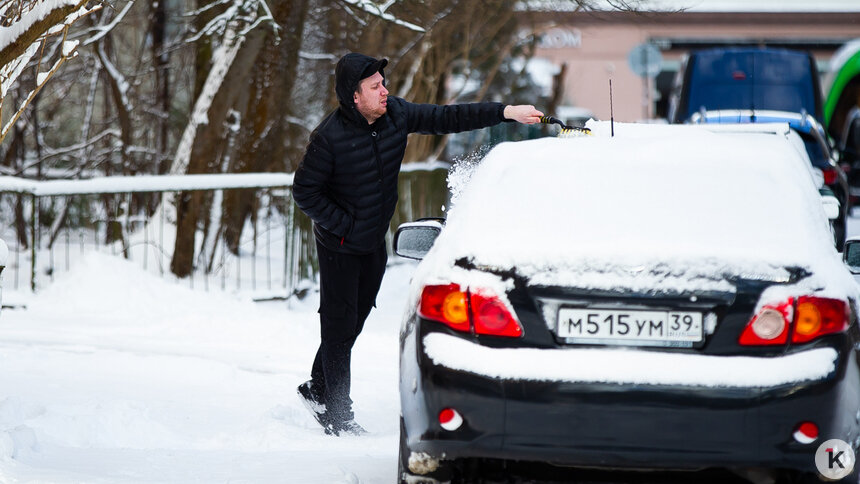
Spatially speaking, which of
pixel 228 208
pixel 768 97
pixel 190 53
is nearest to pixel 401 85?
pixel 190 53

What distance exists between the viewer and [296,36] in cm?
1173

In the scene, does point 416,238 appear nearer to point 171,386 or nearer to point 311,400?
point 311,400

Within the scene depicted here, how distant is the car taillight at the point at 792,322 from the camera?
360 centimetres

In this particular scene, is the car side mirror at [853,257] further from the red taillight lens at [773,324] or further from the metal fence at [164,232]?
the metal fence at [164,232]

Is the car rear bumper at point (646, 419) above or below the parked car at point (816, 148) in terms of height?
below

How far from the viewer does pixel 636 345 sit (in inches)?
144

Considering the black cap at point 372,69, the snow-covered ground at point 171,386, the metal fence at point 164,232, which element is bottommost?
the snow-covered ground at point 171,386

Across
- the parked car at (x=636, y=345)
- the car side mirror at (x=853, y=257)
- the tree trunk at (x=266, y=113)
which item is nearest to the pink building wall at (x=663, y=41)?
the tree trunk at (x=266, y=113)

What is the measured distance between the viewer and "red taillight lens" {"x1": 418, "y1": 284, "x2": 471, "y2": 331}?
3756 millimetres

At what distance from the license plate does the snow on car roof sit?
0.09 meters

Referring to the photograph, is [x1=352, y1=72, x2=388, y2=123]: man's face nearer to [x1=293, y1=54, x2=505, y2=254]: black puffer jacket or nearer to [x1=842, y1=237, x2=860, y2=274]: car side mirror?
[x1=293, y1=54, x2=505, y2=254]: black puffer jacket

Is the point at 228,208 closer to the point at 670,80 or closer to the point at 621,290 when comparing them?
the point at 621,290

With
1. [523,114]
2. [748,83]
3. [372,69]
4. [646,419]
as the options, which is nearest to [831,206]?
[523,114]

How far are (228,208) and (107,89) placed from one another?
17.7 feet
